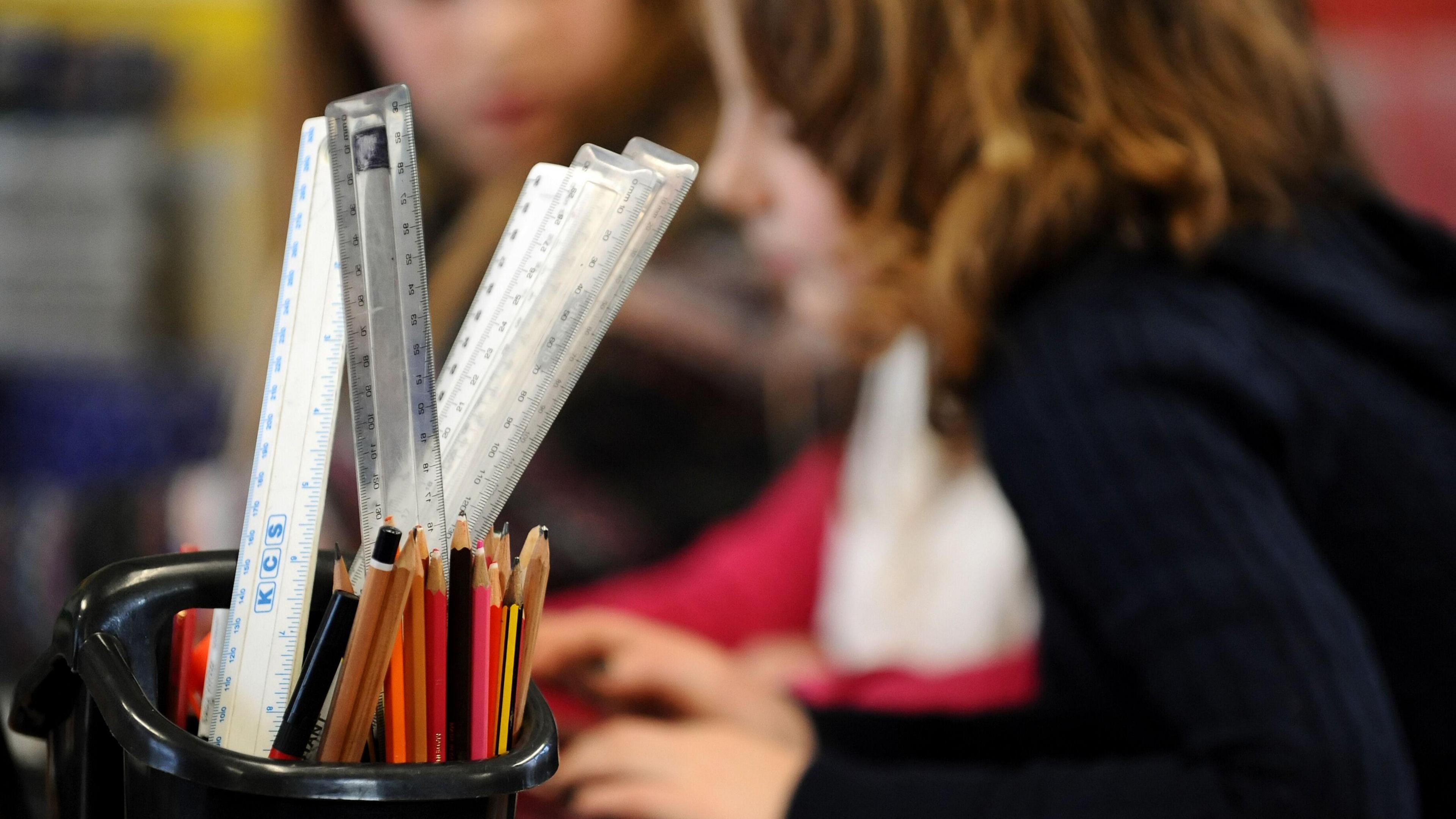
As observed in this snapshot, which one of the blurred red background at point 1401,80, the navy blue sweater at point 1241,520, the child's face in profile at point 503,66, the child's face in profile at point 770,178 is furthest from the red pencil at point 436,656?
the blurred red background at point 1401,80

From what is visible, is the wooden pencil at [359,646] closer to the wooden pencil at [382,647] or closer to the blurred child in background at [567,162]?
the wooden pencil at [382,647]

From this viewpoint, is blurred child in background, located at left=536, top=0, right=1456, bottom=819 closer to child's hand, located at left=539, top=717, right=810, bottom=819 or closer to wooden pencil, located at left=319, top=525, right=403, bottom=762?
child's hand, located at left=539, top=717, right=810, bottom=819

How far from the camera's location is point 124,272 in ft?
2.31

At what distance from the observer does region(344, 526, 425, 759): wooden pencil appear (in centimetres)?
18

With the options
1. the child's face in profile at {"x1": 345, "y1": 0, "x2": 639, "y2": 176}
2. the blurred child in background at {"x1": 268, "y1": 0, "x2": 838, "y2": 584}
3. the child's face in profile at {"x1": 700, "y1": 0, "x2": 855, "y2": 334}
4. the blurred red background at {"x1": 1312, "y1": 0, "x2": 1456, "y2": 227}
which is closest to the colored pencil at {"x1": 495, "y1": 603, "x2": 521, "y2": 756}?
the child's face in profile at {"x1": 700, "y1": 0, "x2": 855, "y2": 334}

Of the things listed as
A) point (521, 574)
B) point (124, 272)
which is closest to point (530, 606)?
point (521, 574)

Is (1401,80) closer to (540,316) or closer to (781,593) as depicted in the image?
(781,593)

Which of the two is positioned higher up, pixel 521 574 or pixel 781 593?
pixel 521 574

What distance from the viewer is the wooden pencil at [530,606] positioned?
20 centimetres

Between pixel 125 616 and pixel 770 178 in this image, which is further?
pixel 770 178

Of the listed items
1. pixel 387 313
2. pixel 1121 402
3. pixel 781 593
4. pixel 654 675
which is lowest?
pixel 781 593

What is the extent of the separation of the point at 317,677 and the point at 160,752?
24 millimetres

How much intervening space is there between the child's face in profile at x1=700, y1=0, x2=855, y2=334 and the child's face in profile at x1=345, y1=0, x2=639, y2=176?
165mm

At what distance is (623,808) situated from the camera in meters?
0.43
